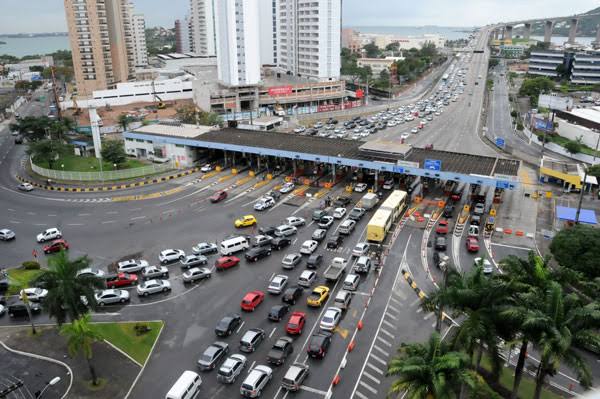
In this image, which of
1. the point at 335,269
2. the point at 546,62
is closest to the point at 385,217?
the point at 335,269

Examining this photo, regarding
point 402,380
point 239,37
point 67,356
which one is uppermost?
point 239,37

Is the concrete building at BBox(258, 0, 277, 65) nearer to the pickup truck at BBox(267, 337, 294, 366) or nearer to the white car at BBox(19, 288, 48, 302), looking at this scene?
the white car at BBox(19, 288, 48, 302)

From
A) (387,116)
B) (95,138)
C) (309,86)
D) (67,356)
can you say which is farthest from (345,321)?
(309,86)

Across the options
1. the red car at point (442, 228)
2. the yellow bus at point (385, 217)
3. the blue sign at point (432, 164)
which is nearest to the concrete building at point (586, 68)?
the blue sign at point (432, 164)

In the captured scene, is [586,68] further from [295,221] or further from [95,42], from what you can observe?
[95,42]

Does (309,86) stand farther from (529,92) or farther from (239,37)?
(529,92)

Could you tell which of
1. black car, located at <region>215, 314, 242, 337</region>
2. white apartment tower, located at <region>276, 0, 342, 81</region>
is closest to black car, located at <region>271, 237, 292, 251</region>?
black car, located at <region>215, 314, 242, 337</region>
